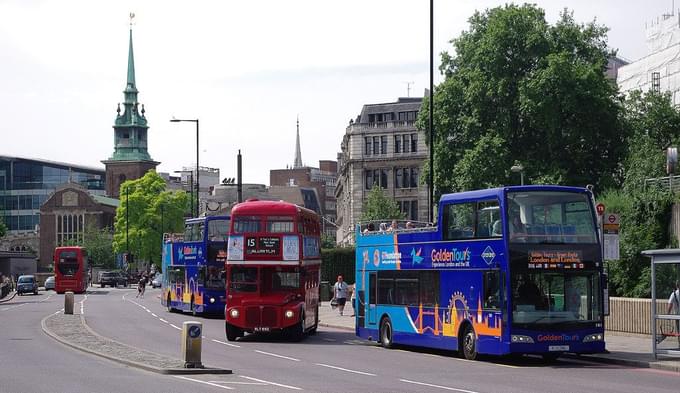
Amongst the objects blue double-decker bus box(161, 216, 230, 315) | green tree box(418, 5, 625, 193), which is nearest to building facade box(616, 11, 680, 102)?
green tree box(418, 5, 625, 193)

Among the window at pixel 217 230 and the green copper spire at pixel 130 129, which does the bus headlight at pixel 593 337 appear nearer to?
the window at pixel 217 230

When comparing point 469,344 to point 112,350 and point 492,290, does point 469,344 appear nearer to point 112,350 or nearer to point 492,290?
point 492,290

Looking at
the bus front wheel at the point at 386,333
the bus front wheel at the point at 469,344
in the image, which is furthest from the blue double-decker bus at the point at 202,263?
the bus front wheel at the point at 469,344

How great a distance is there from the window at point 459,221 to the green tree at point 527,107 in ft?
106

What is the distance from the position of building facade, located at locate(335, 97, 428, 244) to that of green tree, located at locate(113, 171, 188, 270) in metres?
25.9

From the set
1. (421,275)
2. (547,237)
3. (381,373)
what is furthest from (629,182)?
(381,373)

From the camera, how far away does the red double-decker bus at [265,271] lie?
35.0 meters

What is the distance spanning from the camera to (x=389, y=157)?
4370 inches

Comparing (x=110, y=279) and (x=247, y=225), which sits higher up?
(x=247, y=225)

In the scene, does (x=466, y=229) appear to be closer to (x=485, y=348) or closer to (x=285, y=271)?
(x=485, y=348)

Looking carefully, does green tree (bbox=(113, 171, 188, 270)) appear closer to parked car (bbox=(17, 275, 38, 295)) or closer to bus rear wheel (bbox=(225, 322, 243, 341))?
parked car (bbox=(17, 275, 38, 295))

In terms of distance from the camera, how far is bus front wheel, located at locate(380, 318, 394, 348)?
33.1 meters

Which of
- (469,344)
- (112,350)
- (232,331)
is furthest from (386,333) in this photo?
(112,350)

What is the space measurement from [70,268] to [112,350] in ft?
208
